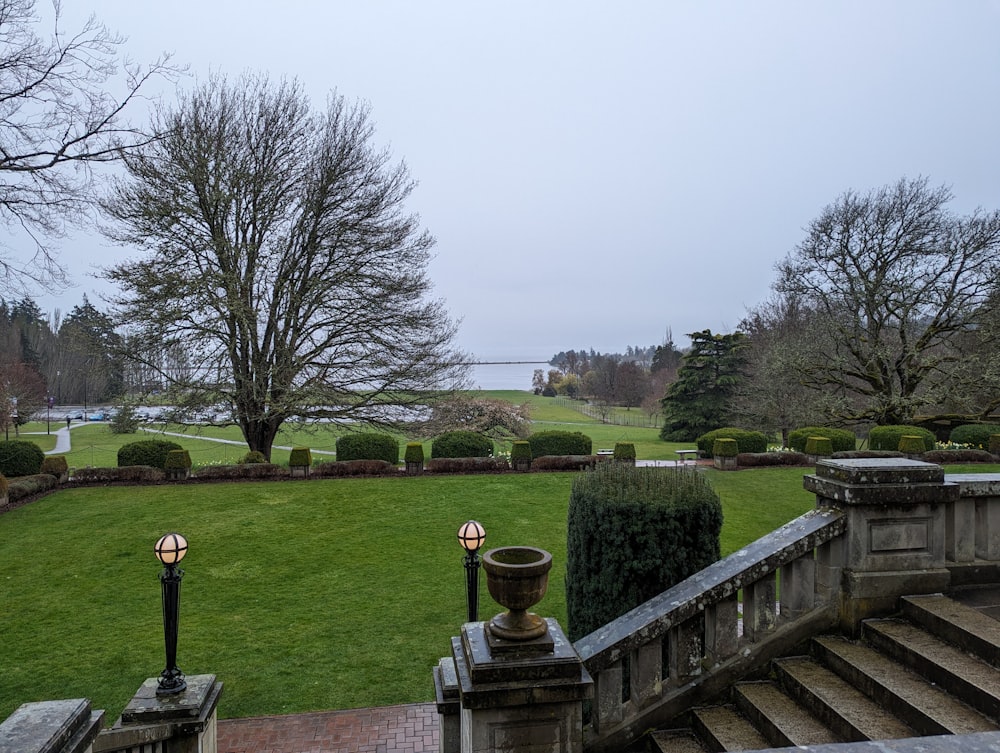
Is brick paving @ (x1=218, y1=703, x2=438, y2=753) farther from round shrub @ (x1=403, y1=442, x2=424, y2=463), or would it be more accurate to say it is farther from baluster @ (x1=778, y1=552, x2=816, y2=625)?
round shrub @ (x1=403, y1=442, x2=424, y2=463)

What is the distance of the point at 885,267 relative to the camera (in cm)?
2053

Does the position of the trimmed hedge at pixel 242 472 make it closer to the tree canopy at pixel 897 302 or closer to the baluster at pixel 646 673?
the baluster at pixel 646 673

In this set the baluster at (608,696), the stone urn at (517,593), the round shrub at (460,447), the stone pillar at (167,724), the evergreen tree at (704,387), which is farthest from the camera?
the evergreen tree at (704,387)

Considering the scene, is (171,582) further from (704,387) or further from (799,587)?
(704,387)

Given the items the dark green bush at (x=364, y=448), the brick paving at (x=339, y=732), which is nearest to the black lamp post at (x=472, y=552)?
the brick paving at (x=339, y=732)

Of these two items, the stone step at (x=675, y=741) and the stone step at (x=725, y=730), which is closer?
the stone step at (x=725, y=730)

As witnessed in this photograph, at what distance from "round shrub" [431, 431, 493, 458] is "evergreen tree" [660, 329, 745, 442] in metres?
19.0

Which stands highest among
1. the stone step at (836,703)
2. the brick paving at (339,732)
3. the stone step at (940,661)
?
the stone step at (940,661)

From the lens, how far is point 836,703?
3.34 meters

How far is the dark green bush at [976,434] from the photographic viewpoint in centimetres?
1934

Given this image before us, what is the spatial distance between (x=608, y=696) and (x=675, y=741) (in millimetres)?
475

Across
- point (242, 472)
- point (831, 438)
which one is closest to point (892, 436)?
point (831, 438)

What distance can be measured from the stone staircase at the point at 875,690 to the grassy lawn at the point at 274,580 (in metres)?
4.00

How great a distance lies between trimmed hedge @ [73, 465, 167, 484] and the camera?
15.5 m
